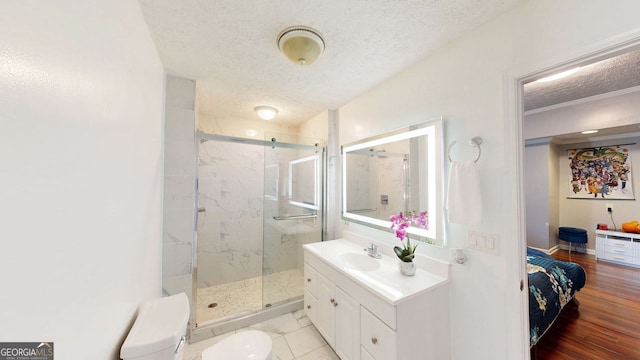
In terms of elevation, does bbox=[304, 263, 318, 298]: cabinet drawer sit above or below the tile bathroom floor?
above

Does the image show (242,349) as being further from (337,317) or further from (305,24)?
(305,24)

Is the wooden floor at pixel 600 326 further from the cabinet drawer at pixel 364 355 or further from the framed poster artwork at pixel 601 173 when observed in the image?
the cabinet drawer at pixel 364 355

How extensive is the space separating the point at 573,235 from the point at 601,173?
1.26 metres

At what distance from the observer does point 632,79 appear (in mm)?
2193

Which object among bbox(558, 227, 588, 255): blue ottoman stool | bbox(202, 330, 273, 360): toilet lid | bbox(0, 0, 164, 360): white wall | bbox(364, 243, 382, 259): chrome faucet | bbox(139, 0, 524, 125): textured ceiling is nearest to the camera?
bbox(0, 0, 164, 360): white wall

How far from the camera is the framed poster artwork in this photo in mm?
3688

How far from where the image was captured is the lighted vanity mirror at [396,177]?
5.02ft

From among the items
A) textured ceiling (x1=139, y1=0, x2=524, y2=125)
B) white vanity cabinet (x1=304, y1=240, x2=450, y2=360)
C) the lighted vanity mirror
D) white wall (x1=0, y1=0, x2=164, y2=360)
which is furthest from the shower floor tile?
textured ceiling (x1=139, y1=0, x2=524, y2=125)

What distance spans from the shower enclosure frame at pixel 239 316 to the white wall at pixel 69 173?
3.06 ft

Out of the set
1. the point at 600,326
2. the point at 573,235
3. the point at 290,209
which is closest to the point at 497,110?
the point at 290,209

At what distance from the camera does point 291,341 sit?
194 cm

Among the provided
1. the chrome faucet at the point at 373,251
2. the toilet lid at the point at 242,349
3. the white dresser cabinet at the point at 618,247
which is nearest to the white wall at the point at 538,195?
the white dresser cabinet at the point at 618,247

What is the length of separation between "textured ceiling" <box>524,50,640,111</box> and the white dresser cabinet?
112 inches

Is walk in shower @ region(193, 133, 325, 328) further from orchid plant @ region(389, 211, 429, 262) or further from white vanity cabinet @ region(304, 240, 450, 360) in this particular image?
orchid plant @ region(389, 211, 429, 262)
